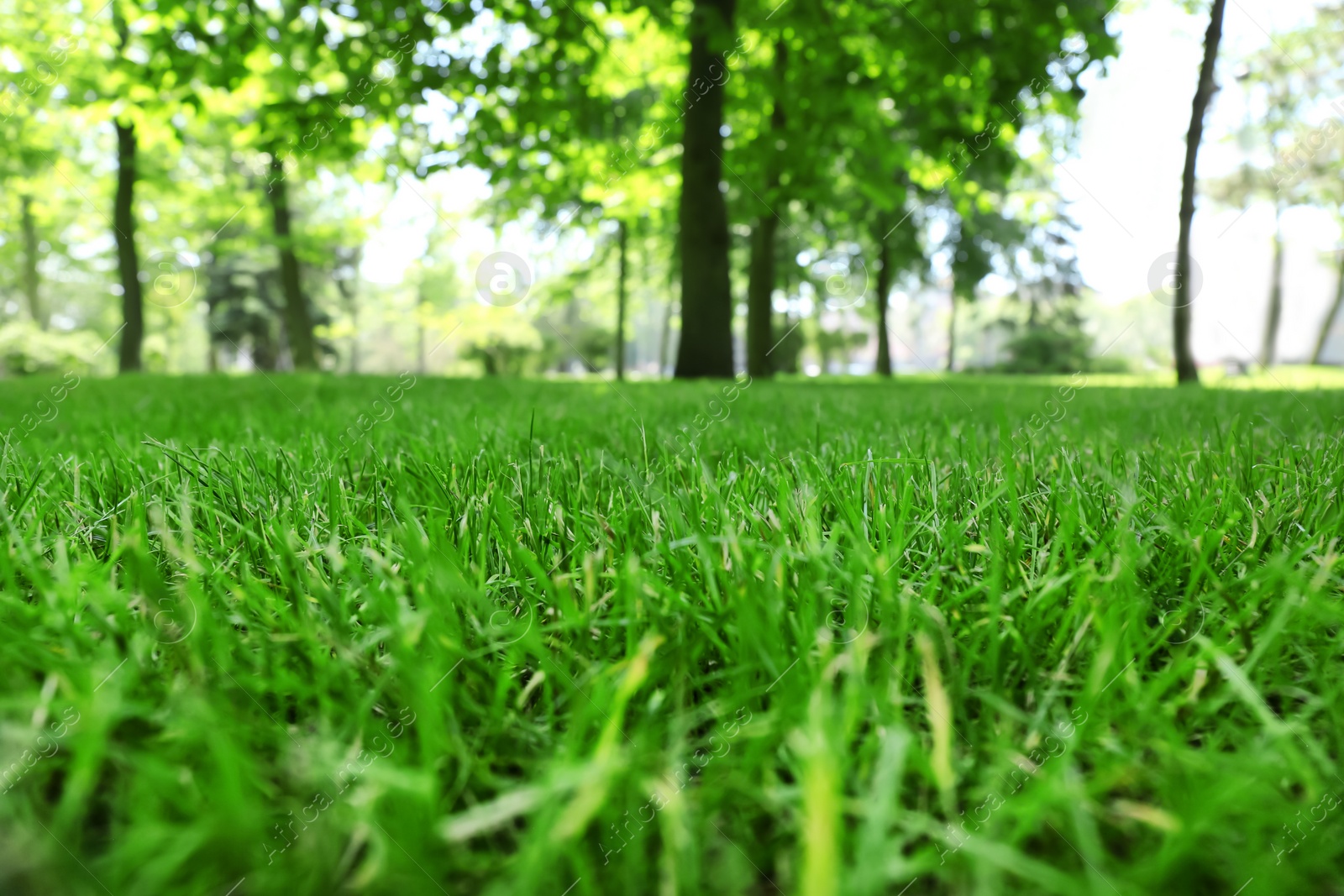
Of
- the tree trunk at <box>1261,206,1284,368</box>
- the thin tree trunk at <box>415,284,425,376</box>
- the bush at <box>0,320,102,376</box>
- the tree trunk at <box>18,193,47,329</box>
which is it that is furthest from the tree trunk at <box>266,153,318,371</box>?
the tree trunk at <box>1261,206,1284,368</box>

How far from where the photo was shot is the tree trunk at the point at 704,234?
8.59 meters

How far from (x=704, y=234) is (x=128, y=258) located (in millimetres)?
10788

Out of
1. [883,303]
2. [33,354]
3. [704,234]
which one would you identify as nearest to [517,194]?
[704,234]

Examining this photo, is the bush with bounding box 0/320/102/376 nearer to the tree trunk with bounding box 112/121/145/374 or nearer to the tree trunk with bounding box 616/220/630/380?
the tree trunk with bounding box 112/121/145/374

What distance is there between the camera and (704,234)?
874 cm

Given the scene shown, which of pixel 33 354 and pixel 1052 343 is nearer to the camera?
pixel 33 354

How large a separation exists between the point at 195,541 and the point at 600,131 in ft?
31.6

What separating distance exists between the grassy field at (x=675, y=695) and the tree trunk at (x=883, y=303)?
18.4 metres

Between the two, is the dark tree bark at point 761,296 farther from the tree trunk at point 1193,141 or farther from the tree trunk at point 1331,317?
the tree trunk at point 1331,317

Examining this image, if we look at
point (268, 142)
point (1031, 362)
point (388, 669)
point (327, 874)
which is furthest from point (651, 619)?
point (1031, 362)

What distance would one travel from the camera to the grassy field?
52 cm

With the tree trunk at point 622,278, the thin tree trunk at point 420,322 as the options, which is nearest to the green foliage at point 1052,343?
the tree trunk at point 622,278

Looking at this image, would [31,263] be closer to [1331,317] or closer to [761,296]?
[761,296]

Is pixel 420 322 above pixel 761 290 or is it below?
above
